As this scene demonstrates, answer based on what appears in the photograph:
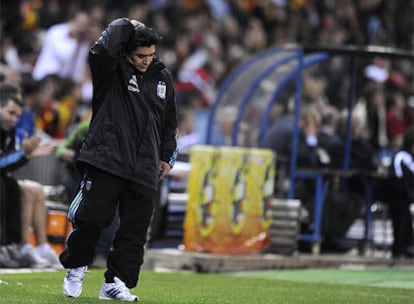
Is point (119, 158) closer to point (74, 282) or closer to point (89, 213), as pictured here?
point (89, 213)

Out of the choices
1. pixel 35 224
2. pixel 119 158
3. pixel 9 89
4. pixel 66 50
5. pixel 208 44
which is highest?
pixel 208 44

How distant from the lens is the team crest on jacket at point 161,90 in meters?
9.69

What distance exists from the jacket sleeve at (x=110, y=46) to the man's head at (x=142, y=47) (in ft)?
0.29

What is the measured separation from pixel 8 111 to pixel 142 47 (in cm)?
400

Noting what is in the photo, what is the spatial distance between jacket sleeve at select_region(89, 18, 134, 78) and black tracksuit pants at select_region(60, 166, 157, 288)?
78cm

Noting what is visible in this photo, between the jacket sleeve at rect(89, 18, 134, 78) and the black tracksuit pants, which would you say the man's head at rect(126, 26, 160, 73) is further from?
the black tracksuit pants

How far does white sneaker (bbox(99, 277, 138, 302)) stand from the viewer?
9.46 meters

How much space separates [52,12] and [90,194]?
12709 millimetres

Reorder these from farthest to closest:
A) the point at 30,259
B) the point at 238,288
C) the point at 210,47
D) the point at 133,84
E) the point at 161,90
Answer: the point at 210,47 < the point at 30,259 < the point at 238,288 < the point at 161,90 < the point at 133,84

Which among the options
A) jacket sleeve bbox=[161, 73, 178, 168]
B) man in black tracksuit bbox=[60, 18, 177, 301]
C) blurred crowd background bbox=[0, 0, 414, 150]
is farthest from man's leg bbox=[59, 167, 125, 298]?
blurred crowd background bbox=[0, 0, 414, 150]

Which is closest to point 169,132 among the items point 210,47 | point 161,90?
point 161,90

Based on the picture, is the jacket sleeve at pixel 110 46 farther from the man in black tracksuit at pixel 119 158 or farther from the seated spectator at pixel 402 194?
the seated spectator at pixel 402 194

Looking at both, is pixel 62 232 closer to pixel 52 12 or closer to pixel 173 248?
pixel 173 248

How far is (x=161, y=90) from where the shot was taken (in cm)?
970
